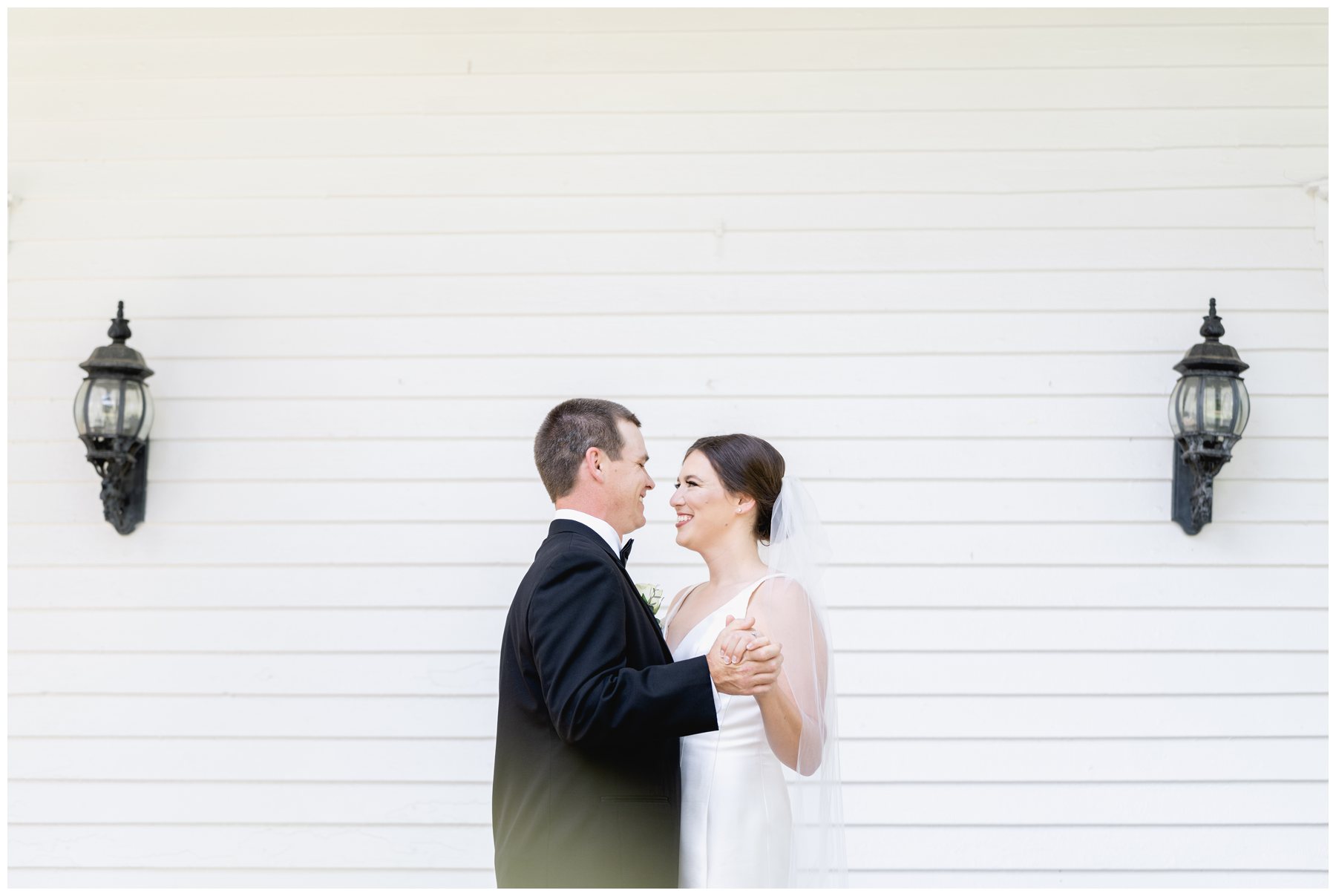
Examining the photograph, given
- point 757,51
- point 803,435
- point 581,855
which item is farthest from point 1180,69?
point 581,855

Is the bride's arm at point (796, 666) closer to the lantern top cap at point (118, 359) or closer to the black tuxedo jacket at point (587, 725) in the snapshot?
the black tuxedo jacket at point (587, 725)

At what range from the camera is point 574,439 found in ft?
8.55

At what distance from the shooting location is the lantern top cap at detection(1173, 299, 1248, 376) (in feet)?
11.8

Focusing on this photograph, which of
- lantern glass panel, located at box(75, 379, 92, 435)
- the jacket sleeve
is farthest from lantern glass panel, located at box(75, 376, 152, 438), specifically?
the jacket sleeve

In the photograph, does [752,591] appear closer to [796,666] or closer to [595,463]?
[796,666]

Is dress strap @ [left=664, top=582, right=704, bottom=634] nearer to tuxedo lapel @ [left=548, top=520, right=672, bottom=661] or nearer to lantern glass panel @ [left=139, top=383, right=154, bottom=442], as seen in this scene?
tuxedo lapel @ [left=548, top=520, right=672, bottom=661]

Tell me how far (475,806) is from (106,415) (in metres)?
1.81

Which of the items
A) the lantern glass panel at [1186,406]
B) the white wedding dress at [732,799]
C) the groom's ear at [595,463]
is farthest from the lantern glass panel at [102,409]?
the lantern glass panel at [1186,406]

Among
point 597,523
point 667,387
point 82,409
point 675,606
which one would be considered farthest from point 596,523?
point 82,409

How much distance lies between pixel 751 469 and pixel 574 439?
1.78ft

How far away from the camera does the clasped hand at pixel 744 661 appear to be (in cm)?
225

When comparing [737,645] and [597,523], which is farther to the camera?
[597,523]

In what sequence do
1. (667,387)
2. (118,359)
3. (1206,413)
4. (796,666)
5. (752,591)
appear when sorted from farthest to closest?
(667,387) → (118,359) → (1206,413) → (752,591) → (796,666)

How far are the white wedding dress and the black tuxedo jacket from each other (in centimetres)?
14
